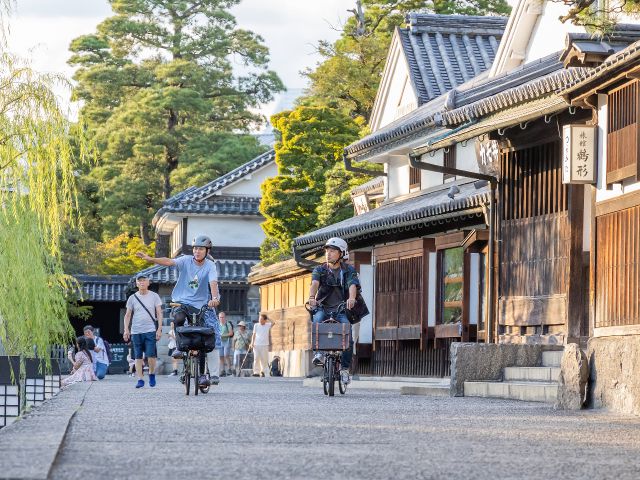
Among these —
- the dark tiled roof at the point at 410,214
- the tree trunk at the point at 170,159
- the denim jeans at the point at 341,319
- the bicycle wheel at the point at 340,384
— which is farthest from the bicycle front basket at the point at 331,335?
the tree trunk at the point at 170,159

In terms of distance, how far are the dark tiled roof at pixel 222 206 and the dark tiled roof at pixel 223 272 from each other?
6.89 feet

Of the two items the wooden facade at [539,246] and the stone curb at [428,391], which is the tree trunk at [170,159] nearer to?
the wooden facade at [539,246]

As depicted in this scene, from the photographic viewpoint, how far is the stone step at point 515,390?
1499cm

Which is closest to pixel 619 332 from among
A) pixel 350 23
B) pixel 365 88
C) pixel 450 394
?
pixel 450 394

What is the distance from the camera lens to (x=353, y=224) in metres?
26.3

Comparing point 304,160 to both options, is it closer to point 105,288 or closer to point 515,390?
point 105,288

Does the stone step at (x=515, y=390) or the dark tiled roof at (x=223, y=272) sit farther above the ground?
the dark tiled roof at (x=223, y=272)

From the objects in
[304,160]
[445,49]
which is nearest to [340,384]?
[445,49]

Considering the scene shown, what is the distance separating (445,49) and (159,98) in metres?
27.5

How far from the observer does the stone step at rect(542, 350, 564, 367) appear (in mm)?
16672

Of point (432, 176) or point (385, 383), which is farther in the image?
point (432, 176)

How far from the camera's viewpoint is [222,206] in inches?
2110

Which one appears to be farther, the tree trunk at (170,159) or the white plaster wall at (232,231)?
the tree trunk at (170,159)

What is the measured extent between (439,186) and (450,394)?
11.3 m
